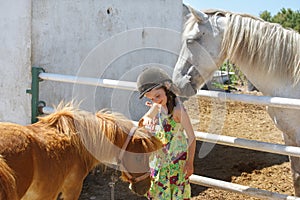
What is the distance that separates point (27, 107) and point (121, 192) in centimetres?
136

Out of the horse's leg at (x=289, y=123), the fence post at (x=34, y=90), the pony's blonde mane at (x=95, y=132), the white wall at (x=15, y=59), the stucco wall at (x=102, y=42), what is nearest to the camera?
the pony's blonde mane at (x=95, y=132)

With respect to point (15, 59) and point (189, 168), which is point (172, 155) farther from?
point (15, 59)

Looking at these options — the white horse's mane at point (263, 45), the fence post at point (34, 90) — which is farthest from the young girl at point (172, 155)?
the fence post at point (34, 90)

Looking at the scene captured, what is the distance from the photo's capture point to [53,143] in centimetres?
225

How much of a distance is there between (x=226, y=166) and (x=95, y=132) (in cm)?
309

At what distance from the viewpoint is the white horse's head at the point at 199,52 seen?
8.98 ft

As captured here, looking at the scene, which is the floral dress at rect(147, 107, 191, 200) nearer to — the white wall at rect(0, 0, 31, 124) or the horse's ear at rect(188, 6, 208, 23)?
the horse's ear at rect(188, 6, 208, 23)

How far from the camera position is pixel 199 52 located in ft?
9.06

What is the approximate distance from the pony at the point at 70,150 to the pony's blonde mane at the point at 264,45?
90cm

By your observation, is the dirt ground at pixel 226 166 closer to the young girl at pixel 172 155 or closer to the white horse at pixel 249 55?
the white horse at pixel 249 55

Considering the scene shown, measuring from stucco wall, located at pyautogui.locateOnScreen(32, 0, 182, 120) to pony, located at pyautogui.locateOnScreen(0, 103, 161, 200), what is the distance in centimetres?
174

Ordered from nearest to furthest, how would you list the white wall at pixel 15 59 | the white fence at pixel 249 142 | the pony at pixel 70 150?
the pony at pixel 70 150, the white fence at pixel 249 142, the white wall at pixel 15 59

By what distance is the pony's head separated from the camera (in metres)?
2.29

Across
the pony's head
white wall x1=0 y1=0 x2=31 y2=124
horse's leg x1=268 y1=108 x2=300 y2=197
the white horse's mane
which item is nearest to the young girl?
the pony's head
